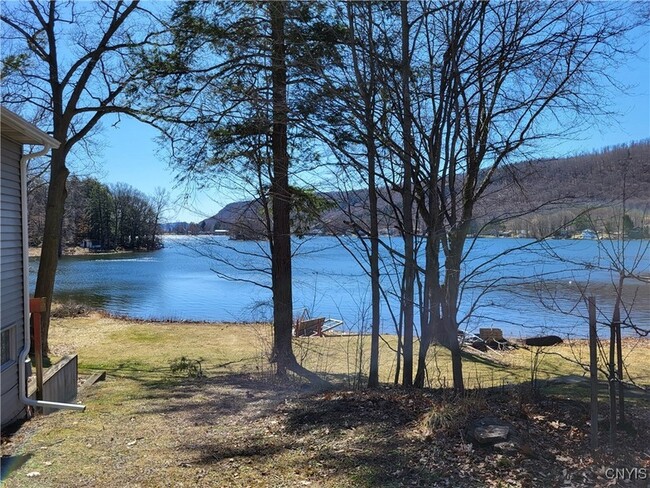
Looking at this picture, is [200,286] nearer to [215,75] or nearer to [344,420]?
[215,75]

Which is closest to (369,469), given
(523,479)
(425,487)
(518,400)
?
(425,487)

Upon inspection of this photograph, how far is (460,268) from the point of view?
520 cm

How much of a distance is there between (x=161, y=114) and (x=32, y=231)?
19035 mm

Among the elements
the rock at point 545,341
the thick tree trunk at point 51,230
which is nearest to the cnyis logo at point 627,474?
the rock at point 545,341

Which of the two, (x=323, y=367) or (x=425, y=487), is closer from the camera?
(x=425, y=487)

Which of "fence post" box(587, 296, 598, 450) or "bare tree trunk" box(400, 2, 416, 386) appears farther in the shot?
"bare tree trunk" box(400, 2, 416, 386)

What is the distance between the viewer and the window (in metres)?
5.13

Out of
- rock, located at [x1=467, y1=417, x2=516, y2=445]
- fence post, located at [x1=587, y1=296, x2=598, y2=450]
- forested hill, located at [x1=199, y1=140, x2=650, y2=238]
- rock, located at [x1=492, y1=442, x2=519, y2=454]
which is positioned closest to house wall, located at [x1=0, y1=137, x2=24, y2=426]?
forested hill, located at [x1=199, y1=140, x2=650, y2=238]

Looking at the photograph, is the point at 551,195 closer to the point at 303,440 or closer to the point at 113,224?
the point at 303,440

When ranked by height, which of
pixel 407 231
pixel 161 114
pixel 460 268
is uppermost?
pixel 161 114

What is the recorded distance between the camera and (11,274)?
5.25 metres

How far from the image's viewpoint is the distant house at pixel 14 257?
5.07 metres

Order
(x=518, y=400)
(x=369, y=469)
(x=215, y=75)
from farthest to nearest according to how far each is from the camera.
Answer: (x=215, y=75)
(x=518, y=400)
(x=369, y=469)

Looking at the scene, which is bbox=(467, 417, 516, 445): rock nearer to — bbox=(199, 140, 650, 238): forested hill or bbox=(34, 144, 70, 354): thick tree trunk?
bbox=(199, 140, 650, 238): forested hill
